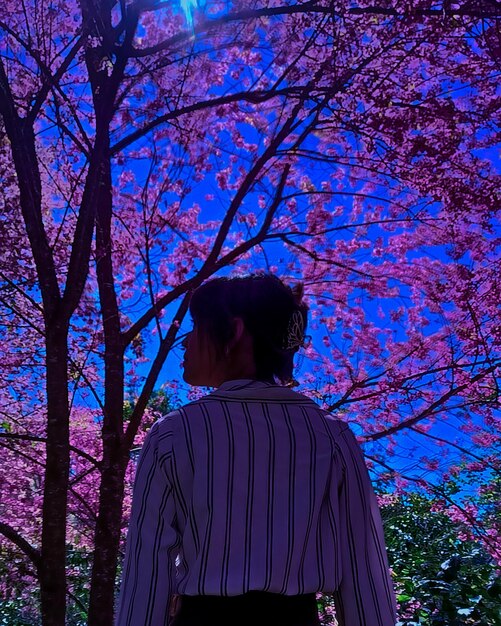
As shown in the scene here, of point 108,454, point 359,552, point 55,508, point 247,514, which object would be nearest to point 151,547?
point 247,514

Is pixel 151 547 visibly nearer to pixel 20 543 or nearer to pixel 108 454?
pixel 20 543

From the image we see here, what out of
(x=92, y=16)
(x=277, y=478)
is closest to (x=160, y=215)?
(x=92, y=16)

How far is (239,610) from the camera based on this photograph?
0.91 m

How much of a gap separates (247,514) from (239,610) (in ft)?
0.48

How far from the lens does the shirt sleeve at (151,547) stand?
0.91 metres

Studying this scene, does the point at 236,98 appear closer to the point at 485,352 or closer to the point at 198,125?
the point at 198,125

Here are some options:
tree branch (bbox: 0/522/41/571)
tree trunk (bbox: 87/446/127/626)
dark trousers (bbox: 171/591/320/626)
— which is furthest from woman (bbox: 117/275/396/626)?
tree trunk (bbox: 87/446/127/626)

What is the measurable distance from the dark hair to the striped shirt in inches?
2.6

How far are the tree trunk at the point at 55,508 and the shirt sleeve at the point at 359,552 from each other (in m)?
1.74

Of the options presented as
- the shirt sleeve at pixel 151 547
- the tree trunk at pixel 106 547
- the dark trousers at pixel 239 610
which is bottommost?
the dark trousers at pixel 239 610

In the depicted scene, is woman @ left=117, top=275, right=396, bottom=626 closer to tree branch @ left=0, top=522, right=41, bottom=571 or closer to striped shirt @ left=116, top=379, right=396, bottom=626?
striped shirt @ left=116, top=379, right=396, bottom=626

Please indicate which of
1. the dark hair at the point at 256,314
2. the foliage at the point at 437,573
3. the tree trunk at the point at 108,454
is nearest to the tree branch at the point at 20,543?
the tree trunk at the point at 108,454

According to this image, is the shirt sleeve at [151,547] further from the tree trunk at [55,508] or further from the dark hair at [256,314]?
the tree trunk at [55,508]

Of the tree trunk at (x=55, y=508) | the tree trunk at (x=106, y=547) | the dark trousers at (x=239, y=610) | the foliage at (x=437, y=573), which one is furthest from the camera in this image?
the foliage at (x=437, y=573)
